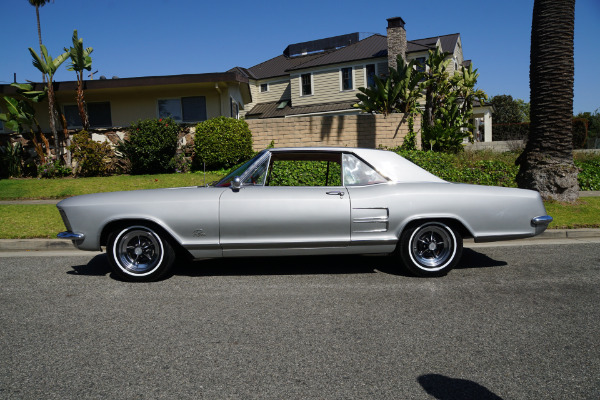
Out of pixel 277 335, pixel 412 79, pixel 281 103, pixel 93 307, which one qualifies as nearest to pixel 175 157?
pixel 412 79

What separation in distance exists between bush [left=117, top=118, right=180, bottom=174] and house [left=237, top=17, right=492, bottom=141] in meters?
15.0

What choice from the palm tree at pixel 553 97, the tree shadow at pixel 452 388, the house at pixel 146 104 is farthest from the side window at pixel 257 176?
the house at pixel 146 104

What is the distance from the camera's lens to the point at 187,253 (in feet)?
17.7

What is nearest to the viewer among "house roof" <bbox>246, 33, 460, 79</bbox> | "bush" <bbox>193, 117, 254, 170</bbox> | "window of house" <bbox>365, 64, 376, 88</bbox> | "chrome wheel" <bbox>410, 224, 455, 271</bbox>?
"chrome wheel" <bbox>410, 224, 455, 271</bbox>

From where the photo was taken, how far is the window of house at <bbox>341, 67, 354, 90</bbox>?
3002 centimetres

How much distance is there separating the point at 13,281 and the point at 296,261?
3361 millimetres

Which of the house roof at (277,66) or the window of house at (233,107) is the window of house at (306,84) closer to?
the house roof at (277,66)

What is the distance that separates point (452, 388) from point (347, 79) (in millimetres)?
28891

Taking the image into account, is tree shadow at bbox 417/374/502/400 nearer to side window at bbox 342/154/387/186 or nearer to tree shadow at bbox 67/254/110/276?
side window at bbox 342/154/387/186

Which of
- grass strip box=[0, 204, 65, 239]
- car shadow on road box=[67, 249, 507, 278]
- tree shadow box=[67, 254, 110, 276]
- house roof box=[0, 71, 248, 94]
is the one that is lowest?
car shadow on road box=[67, 249, 507, 278]

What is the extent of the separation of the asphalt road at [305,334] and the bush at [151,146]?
9386mm

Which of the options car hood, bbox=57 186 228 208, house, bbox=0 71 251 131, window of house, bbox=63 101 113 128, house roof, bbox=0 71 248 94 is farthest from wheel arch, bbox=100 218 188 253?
window of house, bbox=63 101 113 128

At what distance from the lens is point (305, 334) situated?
Result: 3.68m

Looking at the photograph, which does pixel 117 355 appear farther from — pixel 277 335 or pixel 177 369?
pixel 277 335
